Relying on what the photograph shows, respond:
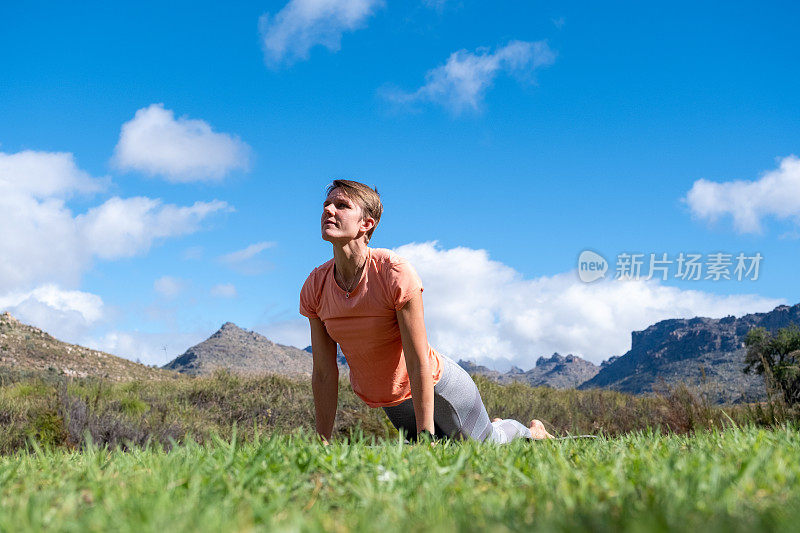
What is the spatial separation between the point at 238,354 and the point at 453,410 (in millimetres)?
72204

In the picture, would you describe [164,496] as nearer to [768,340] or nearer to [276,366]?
[768,340]

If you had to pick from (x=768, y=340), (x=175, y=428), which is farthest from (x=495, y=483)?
(x=768, y=340)

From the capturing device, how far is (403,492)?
1853 mm

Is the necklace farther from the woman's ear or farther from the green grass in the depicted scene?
the green grass

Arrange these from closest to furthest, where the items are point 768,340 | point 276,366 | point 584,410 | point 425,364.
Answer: point 425,364 → point 584,410 → point 768,340 → point 276,366

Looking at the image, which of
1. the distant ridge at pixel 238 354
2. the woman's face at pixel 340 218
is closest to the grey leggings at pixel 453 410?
the woman's face at pixel 340 218

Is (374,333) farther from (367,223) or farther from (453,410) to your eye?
(453,410)

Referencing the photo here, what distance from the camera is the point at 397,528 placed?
138 cm

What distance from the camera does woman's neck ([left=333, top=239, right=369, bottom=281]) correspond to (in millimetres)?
4285

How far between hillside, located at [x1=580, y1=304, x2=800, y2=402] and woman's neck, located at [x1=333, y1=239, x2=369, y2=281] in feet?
283

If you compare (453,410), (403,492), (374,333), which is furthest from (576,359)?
(403,492)

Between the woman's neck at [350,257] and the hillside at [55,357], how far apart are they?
29187mm

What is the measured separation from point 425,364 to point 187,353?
75618 mm

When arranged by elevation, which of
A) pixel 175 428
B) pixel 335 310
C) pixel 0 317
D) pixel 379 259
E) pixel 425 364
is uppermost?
pixel 0 317
